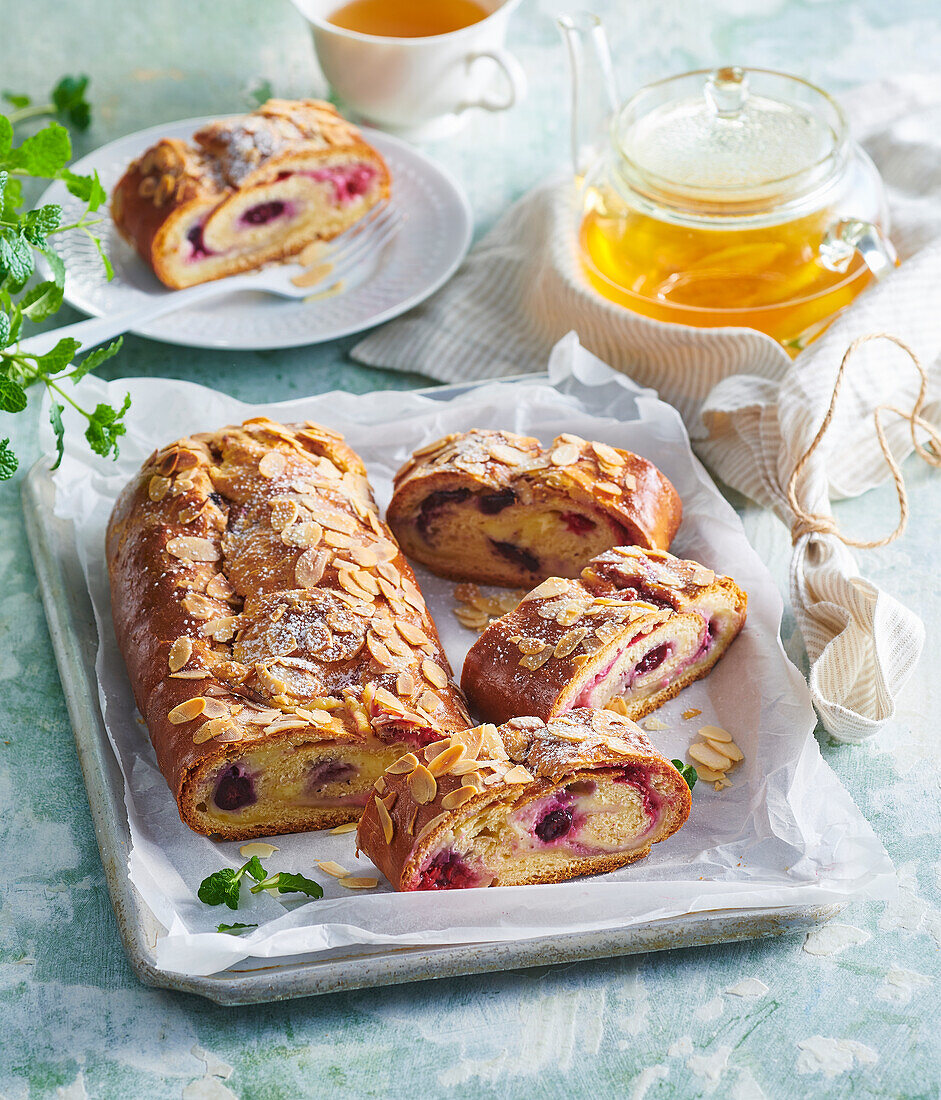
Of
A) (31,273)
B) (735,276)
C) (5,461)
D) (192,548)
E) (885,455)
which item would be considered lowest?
(885,455)

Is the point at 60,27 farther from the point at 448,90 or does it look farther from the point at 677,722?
the point at 677,722

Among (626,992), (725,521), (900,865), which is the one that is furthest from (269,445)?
(900,865)

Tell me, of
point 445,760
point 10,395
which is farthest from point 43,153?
point 445,760

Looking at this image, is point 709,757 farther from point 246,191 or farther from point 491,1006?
point 246,191

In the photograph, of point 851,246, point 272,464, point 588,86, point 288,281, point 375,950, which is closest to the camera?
point 375,950

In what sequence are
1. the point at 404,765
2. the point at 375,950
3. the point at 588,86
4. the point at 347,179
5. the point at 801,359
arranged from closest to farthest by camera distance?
1. the point at 375,950
2. the point at 404,765
3. the point at 801,359
4. the point at 588,86
5. the point at 347,179

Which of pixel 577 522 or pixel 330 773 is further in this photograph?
pixel 577 522
